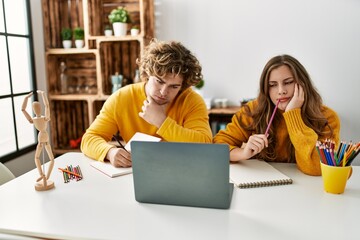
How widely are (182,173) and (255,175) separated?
1.21 feet

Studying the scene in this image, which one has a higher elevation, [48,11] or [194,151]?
[48,11]

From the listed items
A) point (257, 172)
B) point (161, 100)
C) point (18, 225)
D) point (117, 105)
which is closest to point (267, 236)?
point (257, 172)

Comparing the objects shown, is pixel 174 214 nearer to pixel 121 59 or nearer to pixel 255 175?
pixel 255 175

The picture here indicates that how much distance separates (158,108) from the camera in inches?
59.4

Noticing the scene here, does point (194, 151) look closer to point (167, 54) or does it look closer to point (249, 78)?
point (167, 54)

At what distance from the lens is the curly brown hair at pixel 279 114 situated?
1358 millimetres

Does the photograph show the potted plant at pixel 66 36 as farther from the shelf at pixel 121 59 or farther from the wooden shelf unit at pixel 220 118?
the wooden shelf unit at pixel 220 118

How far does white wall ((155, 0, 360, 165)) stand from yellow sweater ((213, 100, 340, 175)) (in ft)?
4.86

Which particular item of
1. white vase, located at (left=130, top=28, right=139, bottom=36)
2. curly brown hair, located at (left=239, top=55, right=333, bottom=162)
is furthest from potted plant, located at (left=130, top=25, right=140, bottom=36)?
curly brown hair, located at (left=239, top=55, right=333, bottom=162)

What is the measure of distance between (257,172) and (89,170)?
2.14 ft

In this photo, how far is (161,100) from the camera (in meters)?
1.57

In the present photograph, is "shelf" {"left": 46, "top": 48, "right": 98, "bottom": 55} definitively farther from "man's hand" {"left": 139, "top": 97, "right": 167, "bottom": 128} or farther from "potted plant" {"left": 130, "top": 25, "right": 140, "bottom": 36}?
"man's hand" {"left": 139, "top": 97, "right": 167, "bottom": 128}

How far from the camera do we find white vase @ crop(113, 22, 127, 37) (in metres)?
2.87

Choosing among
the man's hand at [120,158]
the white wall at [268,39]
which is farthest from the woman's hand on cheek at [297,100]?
the white wall at [268,39]
